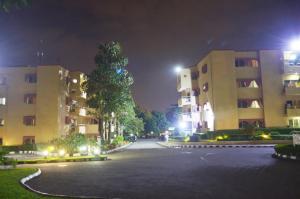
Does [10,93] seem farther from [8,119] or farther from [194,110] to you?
[194,110]

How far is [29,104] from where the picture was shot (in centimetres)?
5272

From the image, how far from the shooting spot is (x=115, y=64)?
5003cm

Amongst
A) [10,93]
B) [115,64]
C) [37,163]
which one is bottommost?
[37,163]

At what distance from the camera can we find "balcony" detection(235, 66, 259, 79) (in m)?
52.7

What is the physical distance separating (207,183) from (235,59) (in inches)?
1650

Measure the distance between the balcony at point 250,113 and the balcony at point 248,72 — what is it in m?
4.97

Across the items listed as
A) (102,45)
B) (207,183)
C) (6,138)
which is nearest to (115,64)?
(102,45)

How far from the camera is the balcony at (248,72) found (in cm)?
5269

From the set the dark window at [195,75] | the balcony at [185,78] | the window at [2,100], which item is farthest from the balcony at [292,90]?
the window at [2,100]

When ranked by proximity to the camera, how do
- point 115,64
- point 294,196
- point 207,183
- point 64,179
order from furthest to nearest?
point 115,64 → point 64,179 → point 207,183 → point 294,196

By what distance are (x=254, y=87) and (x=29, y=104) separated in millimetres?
33949

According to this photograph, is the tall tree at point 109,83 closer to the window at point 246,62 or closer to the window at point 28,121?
the window at point 28,121

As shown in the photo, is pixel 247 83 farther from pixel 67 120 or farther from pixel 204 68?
pixel 67 120

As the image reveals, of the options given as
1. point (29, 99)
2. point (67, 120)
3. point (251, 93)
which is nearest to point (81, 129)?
point (67, 120)
